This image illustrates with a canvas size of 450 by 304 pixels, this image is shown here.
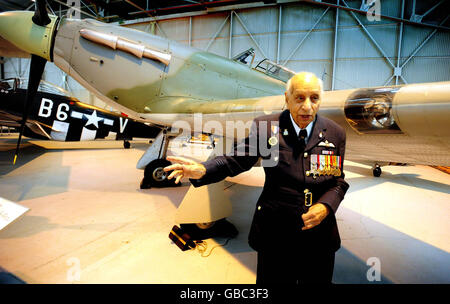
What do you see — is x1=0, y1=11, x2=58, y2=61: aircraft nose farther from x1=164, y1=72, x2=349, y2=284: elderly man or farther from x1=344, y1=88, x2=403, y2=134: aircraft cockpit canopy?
x1=344, y1=88, x2=403, y2=134: aircraft cockpit canopy

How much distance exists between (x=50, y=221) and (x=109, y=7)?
25.3ft

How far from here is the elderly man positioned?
3.01ft

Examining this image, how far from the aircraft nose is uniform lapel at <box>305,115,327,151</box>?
3463mm

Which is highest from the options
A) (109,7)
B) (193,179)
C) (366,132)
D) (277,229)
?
(109,7)

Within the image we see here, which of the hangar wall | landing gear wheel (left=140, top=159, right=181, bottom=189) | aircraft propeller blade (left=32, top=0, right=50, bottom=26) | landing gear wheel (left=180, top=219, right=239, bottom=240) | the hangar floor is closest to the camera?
the hangar floor

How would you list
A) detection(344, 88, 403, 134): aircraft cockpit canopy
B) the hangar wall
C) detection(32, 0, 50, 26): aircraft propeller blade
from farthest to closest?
the hangar wall → detection(32, 0, 50, 26): aircraft propeller blade → detection(344, 88, 403, 134): aircraft cockpit canopy

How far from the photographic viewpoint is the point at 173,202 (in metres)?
3.07

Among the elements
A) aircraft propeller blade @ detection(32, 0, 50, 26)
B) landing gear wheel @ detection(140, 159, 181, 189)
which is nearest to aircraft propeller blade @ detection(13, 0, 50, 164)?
aircraft propeller blade @ detection(32, 0, 50, 26)

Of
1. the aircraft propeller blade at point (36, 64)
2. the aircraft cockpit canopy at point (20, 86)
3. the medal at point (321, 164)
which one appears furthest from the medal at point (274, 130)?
the aircraft cockpit canopy at point (20, 86)

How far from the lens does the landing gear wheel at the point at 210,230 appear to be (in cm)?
210

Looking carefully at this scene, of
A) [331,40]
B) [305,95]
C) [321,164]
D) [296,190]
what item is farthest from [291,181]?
[331,40]

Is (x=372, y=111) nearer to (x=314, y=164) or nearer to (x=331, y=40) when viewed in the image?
(x=314, y=164)
